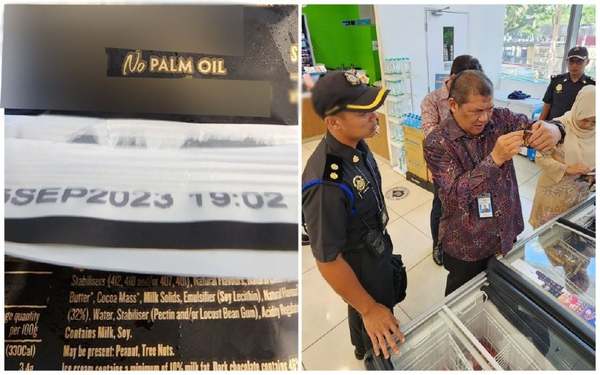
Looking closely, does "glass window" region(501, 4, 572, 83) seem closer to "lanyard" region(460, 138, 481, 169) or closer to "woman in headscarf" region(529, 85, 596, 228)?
"woman in headscarf" region(529, 85, 596, 228)

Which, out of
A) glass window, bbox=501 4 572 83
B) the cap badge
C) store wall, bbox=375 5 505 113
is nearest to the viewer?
the cap badge

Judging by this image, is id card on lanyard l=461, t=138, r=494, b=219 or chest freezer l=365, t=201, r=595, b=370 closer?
chest freezer l=365, t=201, r=595, b=370

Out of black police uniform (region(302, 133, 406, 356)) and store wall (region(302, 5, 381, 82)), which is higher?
store wall (region(302, 5, 381, 82))

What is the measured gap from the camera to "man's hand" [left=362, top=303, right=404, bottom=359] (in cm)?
60

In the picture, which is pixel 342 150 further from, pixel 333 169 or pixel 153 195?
pixel 153 195

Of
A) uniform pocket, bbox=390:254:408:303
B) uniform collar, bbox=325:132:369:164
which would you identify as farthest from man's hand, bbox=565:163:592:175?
uniform collar, bbox=325:132:369:164

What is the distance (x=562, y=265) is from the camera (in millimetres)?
748

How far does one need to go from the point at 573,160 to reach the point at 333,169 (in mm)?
759

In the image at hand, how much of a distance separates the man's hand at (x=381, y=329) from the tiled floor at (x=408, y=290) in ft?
0.69

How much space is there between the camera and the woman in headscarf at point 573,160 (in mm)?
876

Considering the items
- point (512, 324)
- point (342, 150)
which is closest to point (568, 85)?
point (512, 324)

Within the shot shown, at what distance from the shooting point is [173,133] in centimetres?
72

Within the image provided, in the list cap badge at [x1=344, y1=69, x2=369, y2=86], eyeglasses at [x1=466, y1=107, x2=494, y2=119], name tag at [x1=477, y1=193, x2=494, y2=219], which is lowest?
name tag at [x1=477, y1=193, x2=494, y2=219]

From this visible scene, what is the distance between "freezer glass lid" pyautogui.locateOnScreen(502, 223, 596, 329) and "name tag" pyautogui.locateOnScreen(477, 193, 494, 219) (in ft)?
0.32
